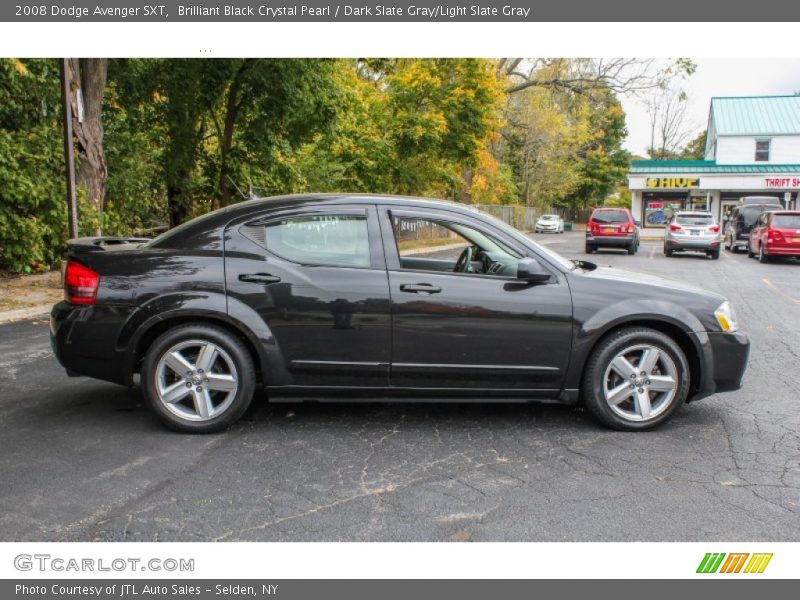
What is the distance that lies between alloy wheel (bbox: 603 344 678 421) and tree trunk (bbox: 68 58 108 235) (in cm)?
1023

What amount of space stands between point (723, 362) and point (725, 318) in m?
0.32

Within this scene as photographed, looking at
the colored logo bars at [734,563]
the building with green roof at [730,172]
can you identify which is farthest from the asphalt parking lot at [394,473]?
the building with green roof at [730,172]

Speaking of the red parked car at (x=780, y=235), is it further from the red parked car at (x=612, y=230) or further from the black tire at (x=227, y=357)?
the black tire at (x=227, y=357)

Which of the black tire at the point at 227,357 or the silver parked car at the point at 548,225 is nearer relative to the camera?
the black tire at the point at 227,357

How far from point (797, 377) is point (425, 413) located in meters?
3.70

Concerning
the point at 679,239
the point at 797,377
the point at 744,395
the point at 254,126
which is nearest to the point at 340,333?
the point at 744,395

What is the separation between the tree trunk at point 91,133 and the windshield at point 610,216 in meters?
17.3

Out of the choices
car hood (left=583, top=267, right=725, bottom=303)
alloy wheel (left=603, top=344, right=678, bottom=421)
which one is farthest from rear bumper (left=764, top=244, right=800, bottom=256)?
alloy wheel (left=603, top=344, right=678, bottom=421)

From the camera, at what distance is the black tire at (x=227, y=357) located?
4.58 metres

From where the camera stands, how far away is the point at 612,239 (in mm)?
24234

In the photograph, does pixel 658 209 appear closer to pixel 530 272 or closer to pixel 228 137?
pixel 228 137

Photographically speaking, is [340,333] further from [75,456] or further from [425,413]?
[75,456]

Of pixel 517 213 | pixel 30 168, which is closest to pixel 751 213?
pixel 517 213
